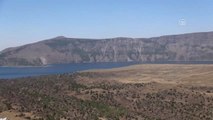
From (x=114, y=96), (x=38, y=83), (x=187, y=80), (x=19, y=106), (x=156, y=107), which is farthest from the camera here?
(x=187, y=80)

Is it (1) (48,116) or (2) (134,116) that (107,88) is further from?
(1) (48,116)

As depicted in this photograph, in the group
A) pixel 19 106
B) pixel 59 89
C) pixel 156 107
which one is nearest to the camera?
pixel 19 106

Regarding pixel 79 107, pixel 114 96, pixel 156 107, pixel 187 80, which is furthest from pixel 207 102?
pixel 187 80

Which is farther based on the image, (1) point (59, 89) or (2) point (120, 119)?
(1) point (59, 89)

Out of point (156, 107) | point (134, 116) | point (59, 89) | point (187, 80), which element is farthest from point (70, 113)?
point (187, 80)

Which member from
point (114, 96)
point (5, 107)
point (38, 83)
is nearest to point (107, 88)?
point (114, 96)

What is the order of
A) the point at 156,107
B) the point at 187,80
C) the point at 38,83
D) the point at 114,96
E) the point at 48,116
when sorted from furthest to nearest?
the point at 187,80, the point at 38,83, the point at 114,96, the point at 156,107, the point at 48,116

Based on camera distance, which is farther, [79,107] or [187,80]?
[187,80]

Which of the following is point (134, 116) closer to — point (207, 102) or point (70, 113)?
point (70, 113)

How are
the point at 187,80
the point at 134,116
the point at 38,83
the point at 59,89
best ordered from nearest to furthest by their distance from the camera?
1. the point at 134,116
2. the point at 59,89
3. the point at 38,83
4. the point at 187,80
